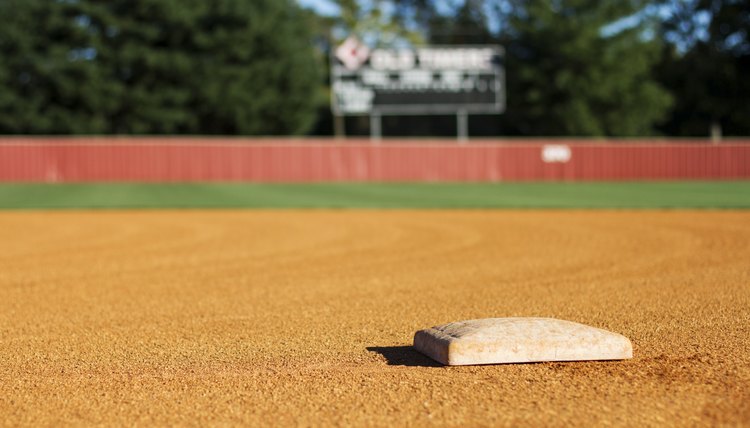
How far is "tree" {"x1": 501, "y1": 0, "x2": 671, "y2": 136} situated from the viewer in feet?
150

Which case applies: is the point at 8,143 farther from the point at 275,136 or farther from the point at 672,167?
the point at 672,167

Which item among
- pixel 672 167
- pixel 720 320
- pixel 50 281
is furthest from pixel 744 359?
pixel 672 167

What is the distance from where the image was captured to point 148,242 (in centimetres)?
1108

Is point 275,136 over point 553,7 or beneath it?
beneath

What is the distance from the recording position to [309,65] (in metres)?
45.3

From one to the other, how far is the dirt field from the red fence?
65.1 ft

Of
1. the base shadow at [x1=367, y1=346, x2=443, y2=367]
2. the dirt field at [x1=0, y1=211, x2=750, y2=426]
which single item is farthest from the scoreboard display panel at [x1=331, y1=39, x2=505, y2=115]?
the base shadow at [x1=367, y1=346, x2=443, y2=367]

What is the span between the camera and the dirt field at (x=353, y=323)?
371 centimetres

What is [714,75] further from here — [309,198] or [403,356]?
[403,356]

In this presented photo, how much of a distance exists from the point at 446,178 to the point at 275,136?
43.8 ft

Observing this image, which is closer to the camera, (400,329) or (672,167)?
(400,329)

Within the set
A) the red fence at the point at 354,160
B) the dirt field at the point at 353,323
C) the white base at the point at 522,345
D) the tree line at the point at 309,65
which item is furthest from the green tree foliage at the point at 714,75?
the white base at the point at 522,345

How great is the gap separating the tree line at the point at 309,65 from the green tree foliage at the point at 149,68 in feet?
0.20

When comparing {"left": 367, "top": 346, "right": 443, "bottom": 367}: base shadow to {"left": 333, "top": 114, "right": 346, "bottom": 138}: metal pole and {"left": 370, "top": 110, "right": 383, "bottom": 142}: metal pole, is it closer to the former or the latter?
{"left": 370, "top": 110, "right": 383, "bottom": 142}: metal pole
